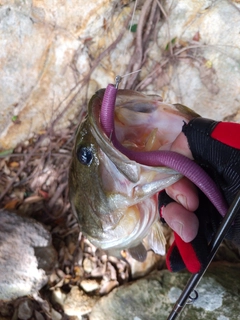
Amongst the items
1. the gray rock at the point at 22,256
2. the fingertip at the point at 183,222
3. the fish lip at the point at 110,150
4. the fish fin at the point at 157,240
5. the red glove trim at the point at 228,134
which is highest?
the red glove trim at the point at 228,134

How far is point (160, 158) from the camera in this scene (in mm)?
1062

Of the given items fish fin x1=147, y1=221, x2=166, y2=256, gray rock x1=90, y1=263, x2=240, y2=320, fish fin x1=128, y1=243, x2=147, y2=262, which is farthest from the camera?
gray rock x1=90, y1=263, x2=240, y2=320

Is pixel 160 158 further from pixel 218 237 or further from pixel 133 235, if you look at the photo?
pixel 133 235

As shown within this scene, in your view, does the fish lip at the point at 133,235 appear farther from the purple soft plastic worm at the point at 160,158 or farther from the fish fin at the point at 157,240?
the purple soft plastic worm at the point at 160,158

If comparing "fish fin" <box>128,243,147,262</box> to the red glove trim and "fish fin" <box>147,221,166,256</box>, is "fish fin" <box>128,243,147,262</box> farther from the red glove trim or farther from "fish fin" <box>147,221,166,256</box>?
the red glove trim

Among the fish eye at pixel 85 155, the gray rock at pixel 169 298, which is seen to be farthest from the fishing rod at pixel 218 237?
the gray rock at pixel 169 298

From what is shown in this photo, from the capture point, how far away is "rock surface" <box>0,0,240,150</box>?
2.07 meters

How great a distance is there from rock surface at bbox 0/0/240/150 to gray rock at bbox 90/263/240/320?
1034 millimetres

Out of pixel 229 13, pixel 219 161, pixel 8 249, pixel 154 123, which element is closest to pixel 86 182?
pixel 154 123

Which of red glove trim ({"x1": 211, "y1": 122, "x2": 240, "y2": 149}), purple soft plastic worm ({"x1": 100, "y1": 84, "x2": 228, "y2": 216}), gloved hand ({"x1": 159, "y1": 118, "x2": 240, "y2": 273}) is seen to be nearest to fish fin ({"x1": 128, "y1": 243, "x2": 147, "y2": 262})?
gloved hand ({"x1": 159, "y1": 118, "x2": 240, "y2": 273})

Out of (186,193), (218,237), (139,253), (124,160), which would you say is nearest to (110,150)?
(124,160)

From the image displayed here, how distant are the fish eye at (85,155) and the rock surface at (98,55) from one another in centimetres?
121

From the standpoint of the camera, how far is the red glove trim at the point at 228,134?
109 centimetres

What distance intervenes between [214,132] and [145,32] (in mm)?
1391
